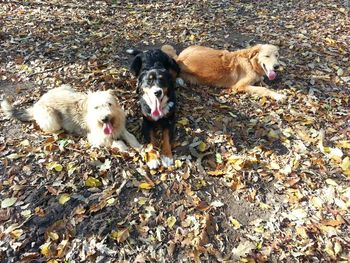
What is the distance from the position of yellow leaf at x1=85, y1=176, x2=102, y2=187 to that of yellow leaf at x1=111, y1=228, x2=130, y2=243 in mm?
740

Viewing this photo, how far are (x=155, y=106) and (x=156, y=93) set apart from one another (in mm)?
188

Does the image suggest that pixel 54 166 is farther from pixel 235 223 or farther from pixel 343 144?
pixel 343 144

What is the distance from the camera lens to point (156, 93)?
4.92 meters

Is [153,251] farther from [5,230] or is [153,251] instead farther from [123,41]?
[123,41]

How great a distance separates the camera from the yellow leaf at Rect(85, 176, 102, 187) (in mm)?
4453

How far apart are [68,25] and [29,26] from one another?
0.84 meters

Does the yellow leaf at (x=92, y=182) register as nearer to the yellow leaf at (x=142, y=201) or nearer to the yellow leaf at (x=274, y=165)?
the yellow leaf at (x=142, y=201)

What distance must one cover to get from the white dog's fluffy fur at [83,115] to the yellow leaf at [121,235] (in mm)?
1267

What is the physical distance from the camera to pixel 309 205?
4.32m

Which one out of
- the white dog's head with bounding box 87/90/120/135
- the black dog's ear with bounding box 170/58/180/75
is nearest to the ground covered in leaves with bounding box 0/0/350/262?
the white dog's head with bounding box 87/90/120/135

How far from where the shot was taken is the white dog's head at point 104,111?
4.66 metres

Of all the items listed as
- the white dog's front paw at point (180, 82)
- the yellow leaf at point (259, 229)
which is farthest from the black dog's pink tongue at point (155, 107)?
the yellow leaf at point (259, 229)

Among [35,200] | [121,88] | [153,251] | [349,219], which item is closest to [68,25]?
[121,88]

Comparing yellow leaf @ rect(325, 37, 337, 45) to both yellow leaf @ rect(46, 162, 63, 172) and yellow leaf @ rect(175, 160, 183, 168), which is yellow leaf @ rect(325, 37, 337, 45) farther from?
yellow leaf @ rect(46, 162, 63, 172)
